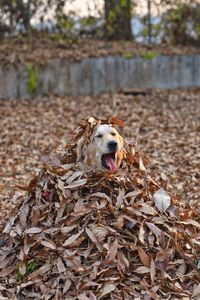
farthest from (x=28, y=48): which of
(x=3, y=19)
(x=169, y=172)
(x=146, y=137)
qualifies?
(x=169, y=172)

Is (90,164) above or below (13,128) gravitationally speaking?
above

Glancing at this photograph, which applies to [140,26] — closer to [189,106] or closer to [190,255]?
[189,106]

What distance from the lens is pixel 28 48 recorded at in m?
11.7

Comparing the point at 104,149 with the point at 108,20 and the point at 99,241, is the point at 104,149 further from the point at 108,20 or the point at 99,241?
the point at 108,20

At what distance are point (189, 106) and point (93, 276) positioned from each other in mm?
7005

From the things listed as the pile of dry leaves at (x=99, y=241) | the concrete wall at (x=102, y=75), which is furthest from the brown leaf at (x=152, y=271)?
the concrete wall at (x=102, y=75)

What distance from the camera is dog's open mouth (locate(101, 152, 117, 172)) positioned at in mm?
3865

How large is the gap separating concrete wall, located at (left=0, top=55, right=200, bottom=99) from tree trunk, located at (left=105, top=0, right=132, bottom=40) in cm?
150

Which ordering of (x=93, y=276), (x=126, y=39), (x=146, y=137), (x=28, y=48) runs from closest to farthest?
(x=93, y=276), (x=146, y=137), (x=28, y=48), (x=126, y=39)

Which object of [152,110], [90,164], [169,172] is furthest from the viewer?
[152,110]

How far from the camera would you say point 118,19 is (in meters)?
12.9

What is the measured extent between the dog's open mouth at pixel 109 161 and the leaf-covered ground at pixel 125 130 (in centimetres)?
172

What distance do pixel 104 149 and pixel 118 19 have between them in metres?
9.53

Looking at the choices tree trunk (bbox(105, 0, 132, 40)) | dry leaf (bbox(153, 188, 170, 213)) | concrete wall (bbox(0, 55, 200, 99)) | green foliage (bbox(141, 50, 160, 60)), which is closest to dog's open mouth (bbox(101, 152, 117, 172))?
dry leaf (bbox(153, 188, 170, 213))
